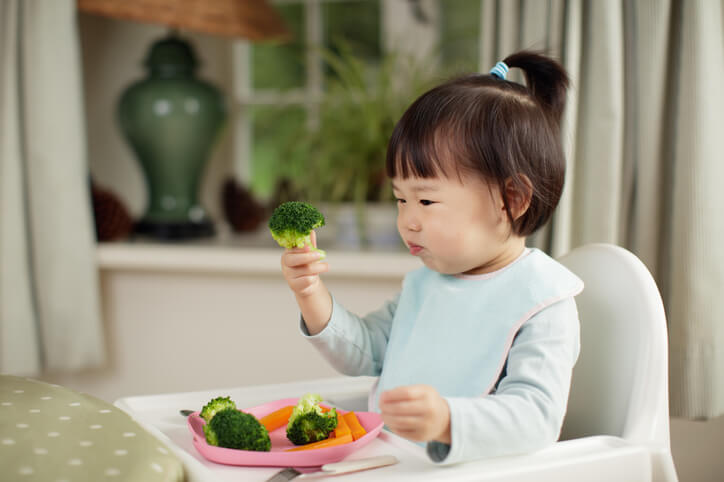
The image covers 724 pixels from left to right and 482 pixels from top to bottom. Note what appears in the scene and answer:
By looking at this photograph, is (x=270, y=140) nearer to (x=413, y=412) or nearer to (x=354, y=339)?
(x=354, y=339)

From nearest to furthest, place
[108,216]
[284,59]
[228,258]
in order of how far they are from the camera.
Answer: [228,258], [108,216], [284,59]

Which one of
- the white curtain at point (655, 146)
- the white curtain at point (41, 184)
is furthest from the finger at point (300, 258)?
the white curtain at point (41, 184)

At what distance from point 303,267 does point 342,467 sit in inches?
10.8

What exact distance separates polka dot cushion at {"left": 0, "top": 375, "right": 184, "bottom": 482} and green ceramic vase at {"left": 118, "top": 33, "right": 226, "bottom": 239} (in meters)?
1.22

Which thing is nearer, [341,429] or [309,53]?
[341,429]

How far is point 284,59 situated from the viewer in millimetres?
2162

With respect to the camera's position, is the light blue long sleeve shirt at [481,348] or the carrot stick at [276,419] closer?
the light blue long sleeve shirt at [481,348]

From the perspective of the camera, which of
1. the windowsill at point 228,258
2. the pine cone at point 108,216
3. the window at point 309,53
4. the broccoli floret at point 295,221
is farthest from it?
the window at point 309,53

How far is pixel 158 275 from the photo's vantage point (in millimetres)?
1822

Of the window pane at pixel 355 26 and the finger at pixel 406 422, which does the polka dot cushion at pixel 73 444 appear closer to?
the finger at pixel 406 422

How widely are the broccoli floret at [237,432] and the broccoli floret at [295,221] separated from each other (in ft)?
0.69

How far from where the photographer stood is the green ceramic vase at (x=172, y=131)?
188 centimetres

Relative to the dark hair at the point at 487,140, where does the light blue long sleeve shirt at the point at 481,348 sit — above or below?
below

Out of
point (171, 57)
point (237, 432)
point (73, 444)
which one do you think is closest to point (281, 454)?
point (237, 432)
